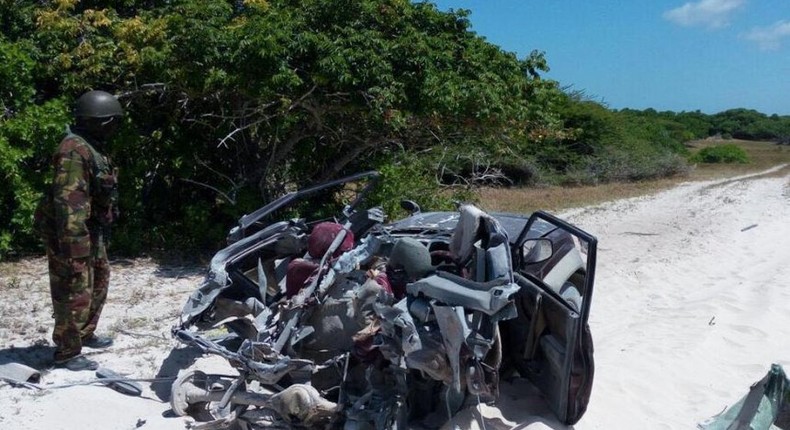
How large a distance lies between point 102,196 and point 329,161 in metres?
5.27

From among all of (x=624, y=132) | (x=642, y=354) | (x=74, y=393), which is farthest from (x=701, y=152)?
(x=74, y=393)

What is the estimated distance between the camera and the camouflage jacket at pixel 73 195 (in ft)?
19.0

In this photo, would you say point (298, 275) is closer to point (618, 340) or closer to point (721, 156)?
point (618, 340)

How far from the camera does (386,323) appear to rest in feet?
15.0

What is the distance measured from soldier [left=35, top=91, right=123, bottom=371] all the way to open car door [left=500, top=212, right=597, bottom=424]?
3090mm

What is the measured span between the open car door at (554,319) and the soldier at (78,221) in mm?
3090

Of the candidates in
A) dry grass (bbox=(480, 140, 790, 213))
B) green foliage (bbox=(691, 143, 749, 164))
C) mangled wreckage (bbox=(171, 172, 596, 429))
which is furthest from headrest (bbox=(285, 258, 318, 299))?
green foliage (bbox=(691, 143, 749, 164))

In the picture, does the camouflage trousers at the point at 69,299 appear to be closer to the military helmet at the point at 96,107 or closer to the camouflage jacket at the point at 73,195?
the camouflage jacket at the point at 73,195

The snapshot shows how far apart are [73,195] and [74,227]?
23 cm

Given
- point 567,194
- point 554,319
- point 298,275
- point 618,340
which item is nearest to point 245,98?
point 298,275

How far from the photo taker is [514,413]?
547 cm

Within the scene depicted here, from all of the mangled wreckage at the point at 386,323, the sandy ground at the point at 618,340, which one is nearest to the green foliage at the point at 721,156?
the sandy ground at the point at 618,340

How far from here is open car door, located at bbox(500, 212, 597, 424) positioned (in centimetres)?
488

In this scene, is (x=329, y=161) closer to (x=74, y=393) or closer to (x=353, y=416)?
(x=74, y=393)
